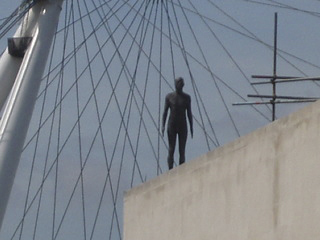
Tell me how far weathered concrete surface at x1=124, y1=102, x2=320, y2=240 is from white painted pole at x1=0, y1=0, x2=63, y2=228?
4350mm

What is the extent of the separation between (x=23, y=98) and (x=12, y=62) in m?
2.22

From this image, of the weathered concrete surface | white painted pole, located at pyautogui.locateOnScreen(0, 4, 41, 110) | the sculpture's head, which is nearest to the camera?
the weathered concrete surface

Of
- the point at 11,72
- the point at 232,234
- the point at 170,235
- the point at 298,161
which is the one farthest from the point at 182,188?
the point at 11,72

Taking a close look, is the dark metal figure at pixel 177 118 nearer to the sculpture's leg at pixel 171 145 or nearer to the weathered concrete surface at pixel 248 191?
the sculpture's leg at pixel 171 145

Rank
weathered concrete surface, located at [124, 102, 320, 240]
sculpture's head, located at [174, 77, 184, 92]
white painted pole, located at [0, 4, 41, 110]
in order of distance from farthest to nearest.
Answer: white painted pole, located at [0, 4, 41, 110] → sculpture's head, located at [174, 77, 184, 92] → weathered concrete surface, located at [124, 102, 320, 240]

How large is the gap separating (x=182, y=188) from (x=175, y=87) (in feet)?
11.3

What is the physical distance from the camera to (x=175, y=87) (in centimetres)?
2864

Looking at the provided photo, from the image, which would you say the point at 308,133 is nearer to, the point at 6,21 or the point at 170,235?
the point at 170,235

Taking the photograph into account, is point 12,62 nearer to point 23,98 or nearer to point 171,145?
point 23,98

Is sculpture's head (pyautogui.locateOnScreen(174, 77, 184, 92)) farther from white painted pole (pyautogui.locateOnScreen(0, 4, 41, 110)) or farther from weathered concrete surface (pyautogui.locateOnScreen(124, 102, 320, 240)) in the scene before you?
white painted pole (pyautogui.locateOnScreen(0, 4, 41, 110))

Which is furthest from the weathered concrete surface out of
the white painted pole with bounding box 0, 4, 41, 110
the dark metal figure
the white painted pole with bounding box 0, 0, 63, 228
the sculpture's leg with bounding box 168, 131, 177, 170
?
the white painted pole with bounding box 0, 4, 41, 110

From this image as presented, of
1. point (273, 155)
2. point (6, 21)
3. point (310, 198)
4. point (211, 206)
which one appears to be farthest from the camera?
point (6, 21)

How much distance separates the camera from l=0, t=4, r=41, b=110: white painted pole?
111ft

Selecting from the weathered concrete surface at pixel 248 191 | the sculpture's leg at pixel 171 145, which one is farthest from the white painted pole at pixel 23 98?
the weathered concrete surface at pixel 248 191
